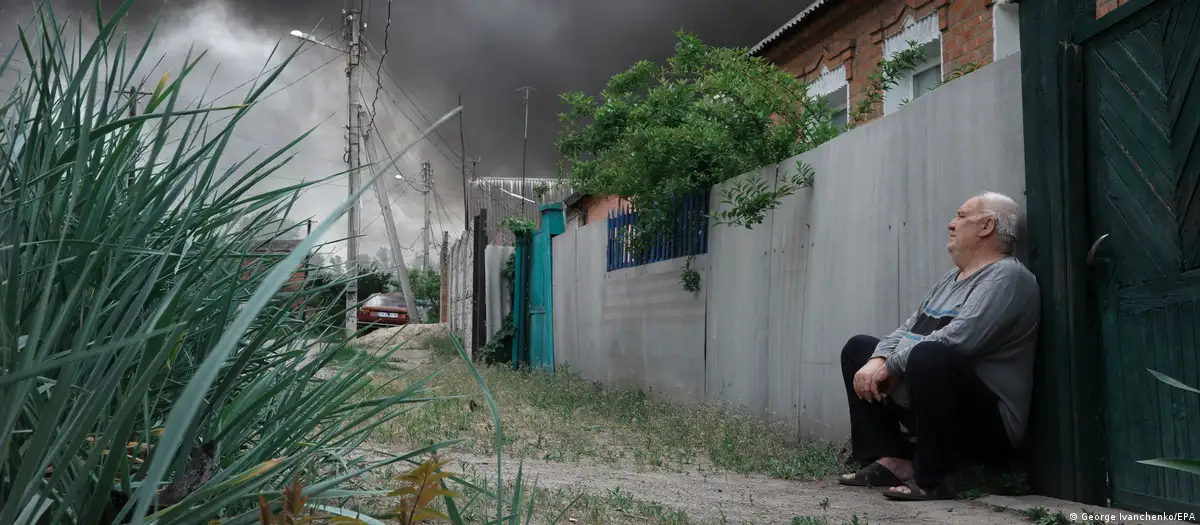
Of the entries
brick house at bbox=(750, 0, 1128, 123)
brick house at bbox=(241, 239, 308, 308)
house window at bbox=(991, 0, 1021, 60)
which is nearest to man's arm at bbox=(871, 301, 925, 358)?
brick house at bbox=(241, 239, 308, 308)

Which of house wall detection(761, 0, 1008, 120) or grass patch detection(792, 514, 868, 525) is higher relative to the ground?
house wall detection(761, 0, 1008, 120)

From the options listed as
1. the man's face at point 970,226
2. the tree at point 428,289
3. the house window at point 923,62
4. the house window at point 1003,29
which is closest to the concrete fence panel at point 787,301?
the man's face at point 970,226

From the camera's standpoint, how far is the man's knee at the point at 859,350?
3.90m

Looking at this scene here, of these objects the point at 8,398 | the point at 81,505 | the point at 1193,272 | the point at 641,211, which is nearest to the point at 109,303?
the point at 81,505

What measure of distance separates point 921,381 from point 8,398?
295cm

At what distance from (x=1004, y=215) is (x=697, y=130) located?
2.53m

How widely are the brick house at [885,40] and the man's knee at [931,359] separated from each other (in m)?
3.51

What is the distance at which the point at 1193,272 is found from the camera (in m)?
2.79

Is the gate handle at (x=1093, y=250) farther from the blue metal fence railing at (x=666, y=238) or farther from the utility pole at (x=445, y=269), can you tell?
the utility pole at (x=445, y=269)

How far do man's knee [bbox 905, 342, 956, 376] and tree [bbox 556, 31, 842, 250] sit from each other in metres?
1.89

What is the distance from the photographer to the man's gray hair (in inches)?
133

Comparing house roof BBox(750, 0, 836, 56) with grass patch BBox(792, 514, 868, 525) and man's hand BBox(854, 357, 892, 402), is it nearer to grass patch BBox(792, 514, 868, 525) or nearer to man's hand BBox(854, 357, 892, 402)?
man's hand BBox(854, 357, 892, 402)

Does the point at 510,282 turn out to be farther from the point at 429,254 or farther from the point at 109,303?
the point at 429,254

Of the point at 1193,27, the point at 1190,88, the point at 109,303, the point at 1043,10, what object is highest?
the point at 1043,10
